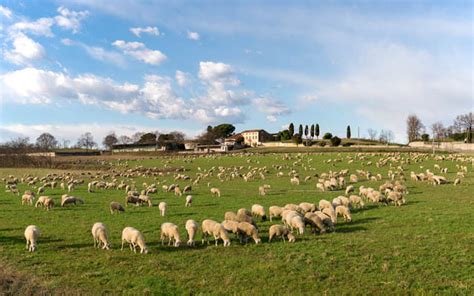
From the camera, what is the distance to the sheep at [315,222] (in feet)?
54.3

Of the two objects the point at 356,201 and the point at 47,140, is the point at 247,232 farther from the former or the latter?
the point at 47,140

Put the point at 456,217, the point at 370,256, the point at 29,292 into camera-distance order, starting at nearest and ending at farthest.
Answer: the point at 29,292
the point at 370,256
the point at 456,217

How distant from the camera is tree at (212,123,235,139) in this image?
186 meters

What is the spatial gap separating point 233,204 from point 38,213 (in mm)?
11603

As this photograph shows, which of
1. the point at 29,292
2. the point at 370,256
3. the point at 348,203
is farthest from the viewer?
the point at 348,203

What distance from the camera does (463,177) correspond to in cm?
4062

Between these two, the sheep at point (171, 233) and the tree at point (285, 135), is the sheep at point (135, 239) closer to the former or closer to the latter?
the sheep at point (171, 233)

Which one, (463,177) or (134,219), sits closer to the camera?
(134,219)

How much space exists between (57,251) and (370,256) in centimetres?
1105

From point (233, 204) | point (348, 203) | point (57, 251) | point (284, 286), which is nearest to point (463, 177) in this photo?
point (348, 203)

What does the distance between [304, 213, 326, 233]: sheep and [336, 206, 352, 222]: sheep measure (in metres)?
3.00

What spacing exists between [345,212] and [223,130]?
550 feet

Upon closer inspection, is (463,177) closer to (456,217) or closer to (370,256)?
(456,217)

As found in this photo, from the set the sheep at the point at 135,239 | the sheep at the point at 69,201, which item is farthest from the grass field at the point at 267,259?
the sheep at the point at 69,201
